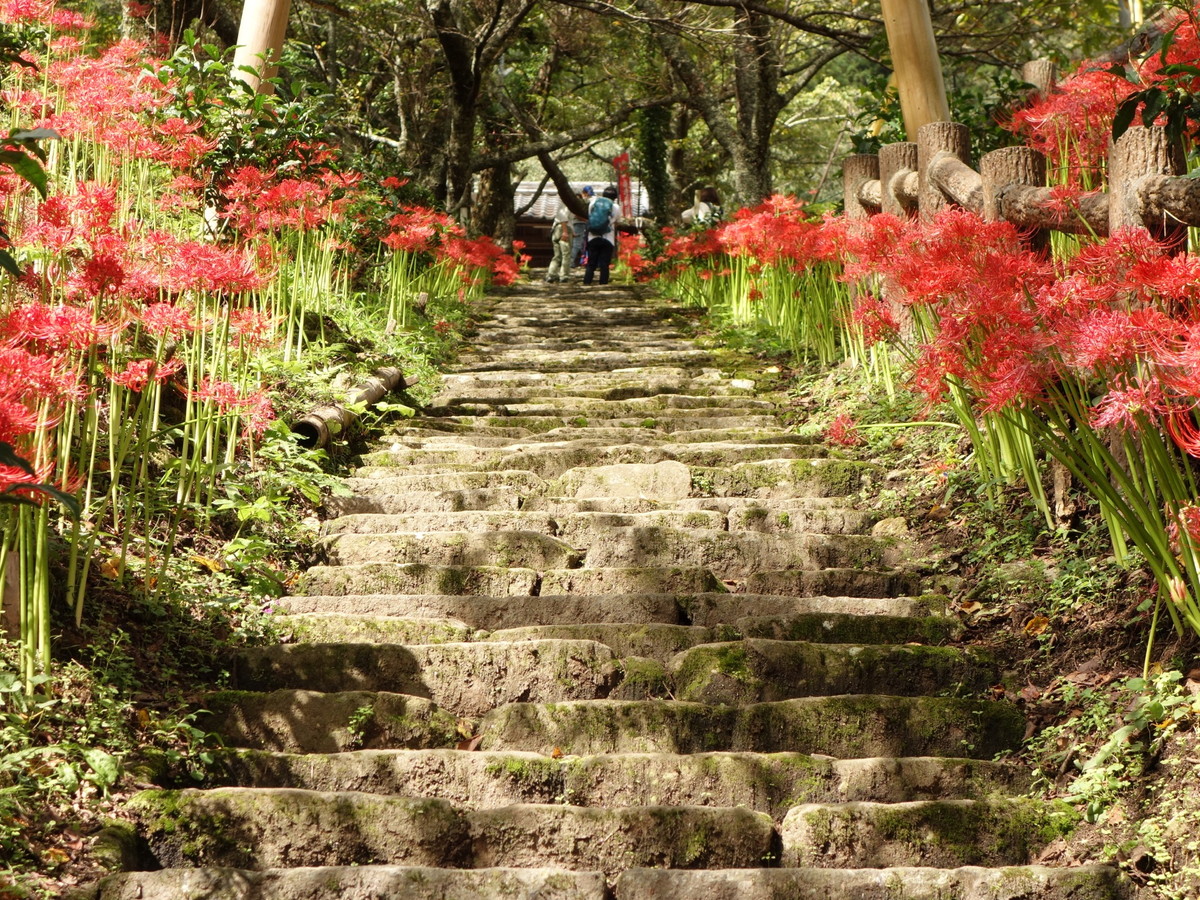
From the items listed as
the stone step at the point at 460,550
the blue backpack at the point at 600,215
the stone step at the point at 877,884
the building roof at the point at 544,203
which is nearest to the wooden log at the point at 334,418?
the stone step at the point at 460,550

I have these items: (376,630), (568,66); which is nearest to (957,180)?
(376,630)

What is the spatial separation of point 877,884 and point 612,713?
909 millimetres

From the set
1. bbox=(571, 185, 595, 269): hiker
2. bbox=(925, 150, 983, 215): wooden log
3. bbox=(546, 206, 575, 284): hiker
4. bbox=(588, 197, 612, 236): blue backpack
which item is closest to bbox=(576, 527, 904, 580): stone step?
bbox=(925, 150, 983, 215): wooden log

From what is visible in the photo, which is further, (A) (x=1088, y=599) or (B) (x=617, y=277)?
(B) (x=617, y=277)

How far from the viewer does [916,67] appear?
6.84m

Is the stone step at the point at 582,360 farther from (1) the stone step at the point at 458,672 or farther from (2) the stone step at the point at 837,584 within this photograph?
(1) the stone step at the point at 458,672

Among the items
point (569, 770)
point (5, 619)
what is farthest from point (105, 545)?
point (569, 770)

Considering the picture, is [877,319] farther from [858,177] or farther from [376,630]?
[858,177]

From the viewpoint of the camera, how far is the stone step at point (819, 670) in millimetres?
3418

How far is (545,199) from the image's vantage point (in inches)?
1153

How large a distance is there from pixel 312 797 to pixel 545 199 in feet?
90.0

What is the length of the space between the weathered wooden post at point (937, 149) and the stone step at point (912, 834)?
3.36 meters

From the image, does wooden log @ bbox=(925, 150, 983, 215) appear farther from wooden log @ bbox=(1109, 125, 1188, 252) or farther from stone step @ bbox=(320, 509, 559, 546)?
stone step @ bbox=(320, 509, 559, 546)

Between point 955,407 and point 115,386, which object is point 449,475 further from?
point 955,407
